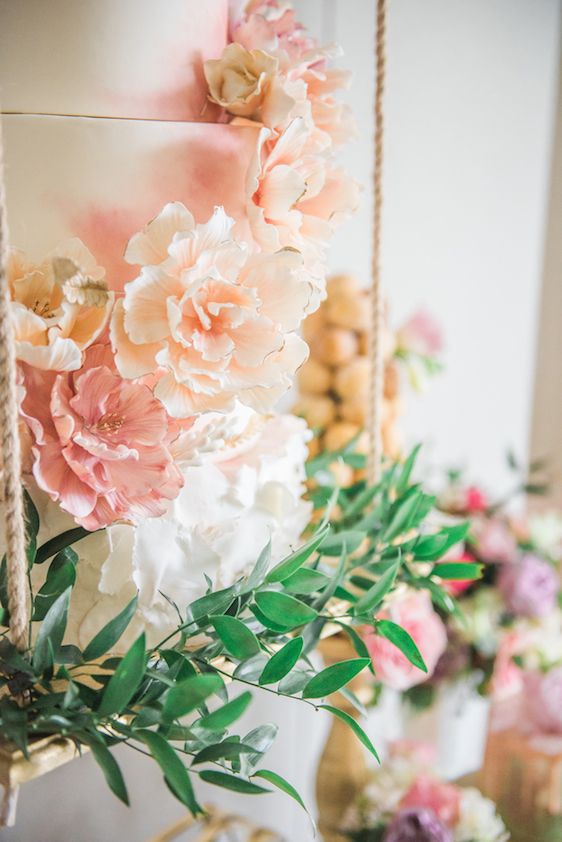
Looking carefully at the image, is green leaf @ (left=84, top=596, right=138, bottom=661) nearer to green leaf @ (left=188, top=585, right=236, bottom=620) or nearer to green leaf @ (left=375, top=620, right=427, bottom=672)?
green leaf @ (left=188, top=585, right=236, bottom=620)

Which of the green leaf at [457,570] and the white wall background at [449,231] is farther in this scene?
the white wall background at [449,231]

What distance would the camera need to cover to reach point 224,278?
0.42 m

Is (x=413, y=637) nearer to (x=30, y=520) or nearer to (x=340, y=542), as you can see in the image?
(x=340, y=542)

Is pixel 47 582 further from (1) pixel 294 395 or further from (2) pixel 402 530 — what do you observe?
(1) pixel 294 395

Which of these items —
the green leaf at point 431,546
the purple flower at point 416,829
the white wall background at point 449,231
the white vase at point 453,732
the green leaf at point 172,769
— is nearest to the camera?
the green leaf at point 172,769

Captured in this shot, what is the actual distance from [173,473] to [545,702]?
→ 798 mm

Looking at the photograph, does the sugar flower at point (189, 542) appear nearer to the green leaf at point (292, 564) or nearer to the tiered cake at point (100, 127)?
the green leaf at point (292, 564)

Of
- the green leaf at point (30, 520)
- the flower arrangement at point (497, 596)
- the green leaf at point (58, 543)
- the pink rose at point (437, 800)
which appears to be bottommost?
the pink rose at point (437, 800)

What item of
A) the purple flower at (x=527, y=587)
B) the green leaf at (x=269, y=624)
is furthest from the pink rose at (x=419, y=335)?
the green leaf at (x=269, y=624)

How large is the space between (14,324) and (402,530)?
0.33 m

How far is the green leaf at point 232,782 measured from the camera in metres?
0.37

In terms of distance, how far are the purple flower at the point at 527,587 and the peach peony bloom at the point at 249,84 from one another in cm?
77

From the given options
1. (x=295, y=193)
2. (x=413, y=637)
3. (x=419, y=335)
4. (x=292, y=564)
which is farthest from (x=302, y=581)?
(x=419, y=335)

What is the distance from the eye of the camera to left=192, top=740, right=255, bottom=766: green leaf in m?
0.39
